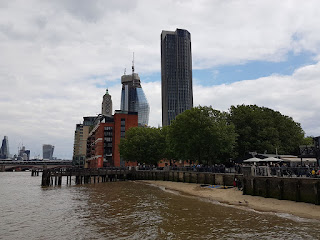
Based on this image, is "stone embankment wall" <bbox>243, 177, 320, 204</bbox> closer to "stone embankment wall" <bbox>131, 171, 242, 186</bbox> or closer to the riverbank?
the riverbank

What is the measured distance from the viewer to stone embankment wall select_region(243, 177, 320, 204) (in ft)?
76.6

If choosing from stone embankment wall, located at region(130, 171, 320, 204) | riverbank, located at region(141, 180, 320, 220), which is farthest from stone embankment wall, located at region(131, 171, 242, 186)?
riverbank, located at region(141, 180, 320, 220)

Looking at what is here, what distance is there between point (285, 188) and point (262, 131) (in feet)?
112

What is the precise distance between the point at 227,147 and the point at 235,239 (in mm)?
37049

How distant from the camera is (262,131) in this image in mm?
58188

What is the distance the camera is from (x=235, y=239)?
15.2 m

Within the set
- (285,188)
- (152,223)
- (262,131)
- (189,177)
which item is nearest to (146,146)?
(189,177)

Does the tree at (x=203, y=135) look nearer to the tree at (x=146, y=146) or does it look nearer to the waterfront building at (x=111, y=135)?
the tree at (x=146, y=146)

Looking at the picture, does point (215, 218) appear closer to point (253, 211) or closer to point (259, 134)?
point (253, 211)

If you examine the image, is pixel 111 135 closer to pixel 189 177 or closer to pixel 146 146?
pixel 146 146

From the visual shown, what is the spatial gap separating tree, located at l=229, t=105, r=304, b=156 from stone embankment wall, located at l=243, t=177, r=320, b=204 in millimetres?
28241

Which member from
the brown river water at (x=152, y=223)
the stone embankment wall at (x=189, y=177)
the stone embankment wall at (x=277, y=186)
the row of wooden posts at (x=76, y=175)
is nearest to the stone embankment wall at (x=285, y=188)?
the stone embankment wall at (x=277, y=186)

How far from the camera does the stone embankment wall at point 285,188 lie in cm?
2334

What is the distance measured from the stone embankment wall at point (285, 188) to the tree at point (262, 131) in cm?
2824
